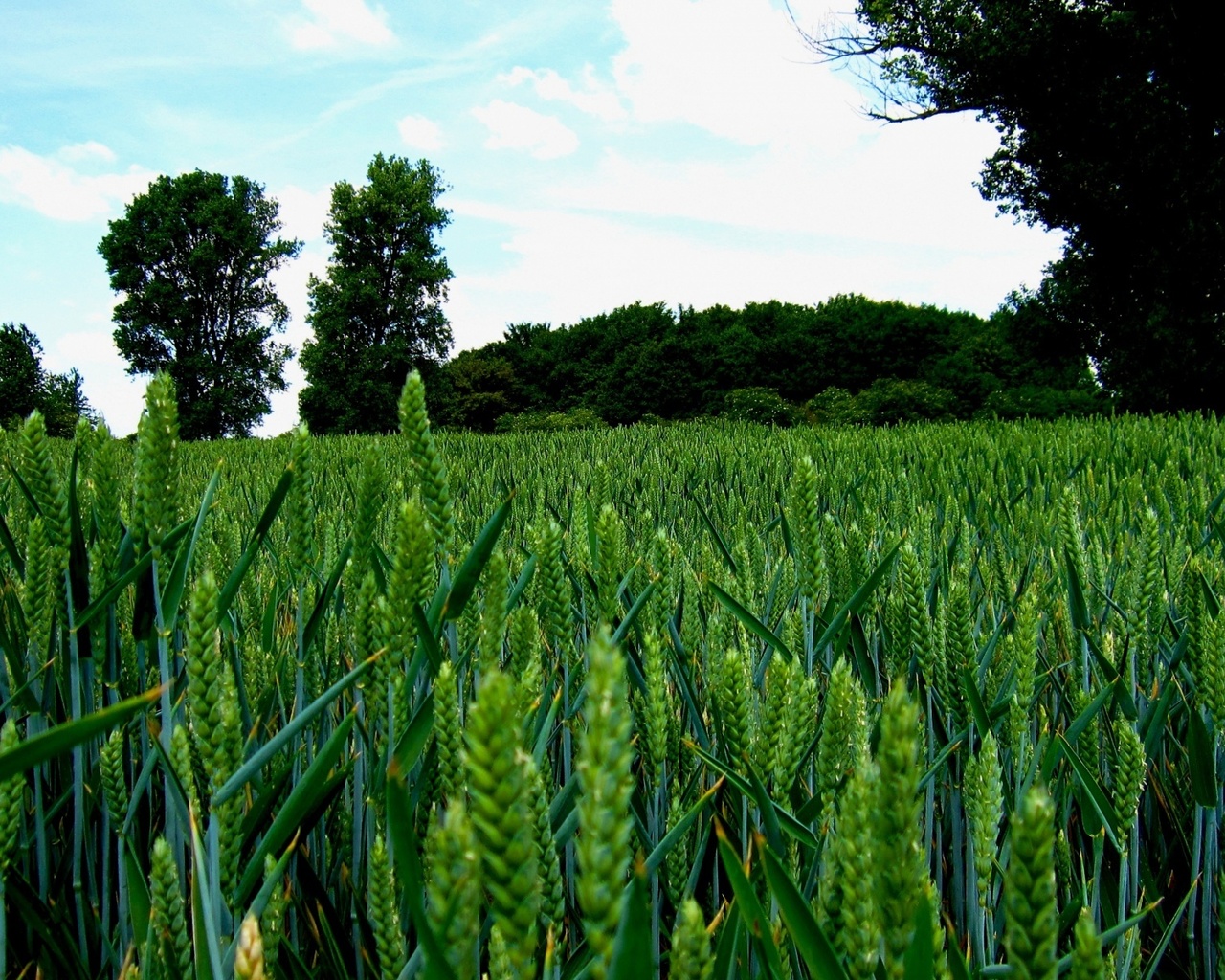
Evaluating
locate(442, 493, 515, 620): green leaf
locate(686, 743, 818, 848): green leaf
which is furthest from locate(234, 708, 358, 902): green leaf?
locate(686, 743, 818, 848): green leaf

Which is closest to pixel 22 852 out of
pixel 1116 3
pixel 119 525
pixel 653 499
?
pixel 119 525

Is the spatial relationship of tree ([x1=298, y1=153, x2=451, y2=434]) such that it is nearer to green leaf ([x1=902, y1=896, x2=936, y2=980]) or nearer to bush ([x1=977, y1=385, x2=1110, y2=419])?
bush ([x1=977, y1=385, x2=1110, y2=419])

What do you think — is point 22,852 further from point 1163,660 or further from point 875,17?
point 875,17

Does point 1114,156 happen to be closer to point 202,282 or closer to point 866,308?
point 866,308

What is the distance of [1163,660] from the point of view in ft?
5.08

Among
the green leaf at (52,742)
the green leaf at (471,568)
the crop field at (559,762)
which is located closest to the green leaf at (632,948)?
the crop field at (559,762)

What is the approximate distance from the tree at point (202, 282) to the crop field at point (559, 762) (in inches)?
1364

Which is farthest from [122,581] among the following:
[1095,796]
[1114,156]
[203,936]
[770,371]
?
[770,371]

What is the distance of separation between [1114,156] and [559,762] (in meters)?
18.2

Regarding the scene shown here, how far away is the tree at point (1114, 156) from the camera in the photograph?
49.5 ft

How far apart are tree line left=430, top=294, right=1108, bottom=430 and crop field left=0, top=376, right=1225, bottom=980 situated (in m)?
18.8

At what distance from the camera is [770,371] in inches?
981

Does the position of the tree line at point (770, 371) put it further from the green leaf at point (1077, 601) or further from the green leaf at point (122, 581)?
the green leaf at point (122, 581)

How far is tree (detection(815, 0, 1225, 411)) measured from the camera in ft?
49.5
